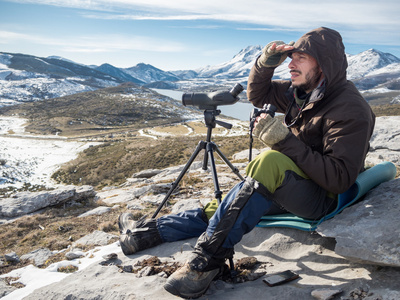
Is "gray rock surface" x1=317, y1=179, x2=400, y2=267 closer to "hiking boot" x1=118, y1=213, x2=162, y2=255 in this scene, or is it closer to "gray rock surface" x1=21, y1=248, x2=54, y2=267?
"hiking boot" x1=118, y1=213, x2=162, y2=255

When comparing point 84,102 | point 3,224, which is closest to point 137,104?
point 84,102

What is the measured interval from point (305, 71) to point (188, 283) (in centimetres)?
237

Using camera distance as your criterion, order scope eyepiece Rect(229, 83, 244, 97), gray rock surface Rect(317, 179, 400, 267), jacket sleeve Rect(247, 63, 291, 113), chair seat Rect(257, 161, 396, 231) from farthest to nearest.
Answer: jacket sleeve Rect(247, 63, 291, 113)
scope eyepiece Rect(229, 83, 244, 97)
chair seat Rect(257, 161, 396, 231)
gray rock surface Rect(317, 179, 400, 267)

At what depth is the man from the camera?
243 cm

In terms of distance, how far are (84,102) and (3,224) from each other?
443ft

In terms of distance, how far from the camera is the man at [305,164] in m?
2.43

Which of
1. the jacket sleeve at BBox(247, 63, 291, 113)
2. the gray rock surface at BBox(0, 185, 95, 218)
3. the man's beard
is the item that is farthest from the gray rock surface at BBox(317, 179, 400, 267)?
the gray rock surface at BBox(0, 185, 95, 218)

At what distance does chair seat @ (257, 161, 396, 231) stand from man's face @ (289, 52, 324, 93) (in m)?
1.10

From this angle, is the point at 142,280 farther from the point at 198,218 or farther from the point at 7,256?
the point at 7,256

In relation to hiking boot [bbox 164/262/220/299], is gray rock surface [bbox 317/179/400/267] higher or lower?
higher

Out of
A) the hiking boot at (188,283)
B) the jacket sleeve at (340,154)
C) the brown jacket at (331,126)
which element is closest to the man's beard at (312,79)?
the brown jacket at (331,126)

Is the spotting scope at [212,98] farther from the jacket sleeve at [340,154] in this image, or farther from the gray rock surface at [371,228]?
the gray rock surface at [371,228]

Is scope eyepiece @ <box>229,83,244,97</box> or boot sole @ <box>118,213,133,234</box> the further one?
boot sole @ <box>118,213,133,234</box>

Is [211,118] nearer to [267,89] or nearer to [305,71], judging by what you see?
[267,89]
